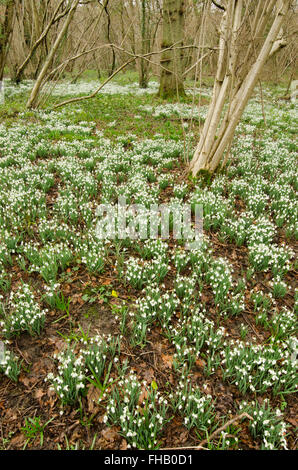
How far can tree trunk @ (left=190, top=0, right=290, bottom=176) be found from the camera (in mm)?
4508

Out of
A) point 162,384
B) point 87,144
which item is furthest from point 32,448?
point 87,144

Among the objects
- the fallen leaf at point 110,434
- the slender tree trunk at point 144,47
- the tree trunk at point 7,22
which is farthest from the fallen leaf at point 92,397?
the slender tree trunk at point 144,47

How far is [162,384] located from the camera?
2.54 meters

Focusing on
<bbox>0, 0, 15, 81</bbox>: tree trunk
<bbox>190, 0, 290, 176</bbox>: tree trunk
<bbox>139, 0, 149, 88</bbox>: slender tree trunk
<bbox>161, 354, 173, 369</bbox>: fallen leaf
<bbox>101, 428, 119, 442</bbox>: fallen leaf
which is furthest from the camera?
<bbox>139, 0, 149, 88</bbox>: slender tree trunk

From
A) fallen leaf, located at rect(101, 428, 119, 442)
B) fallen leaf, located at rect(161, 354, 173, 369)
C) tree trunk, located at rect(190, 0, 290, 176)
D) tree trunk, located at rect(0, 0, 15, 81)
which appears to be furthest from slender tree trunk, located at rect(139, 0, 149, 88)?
fallen leaf, located at rect(101, 428, 119, 442)

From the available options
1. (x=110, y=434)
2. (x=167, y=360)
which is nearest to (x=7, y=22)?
(x=167, y=360)

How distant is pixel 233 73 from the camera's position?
4992 millimetres

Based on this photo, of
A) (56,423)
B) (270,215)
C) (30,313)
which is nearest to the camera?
(56,423)

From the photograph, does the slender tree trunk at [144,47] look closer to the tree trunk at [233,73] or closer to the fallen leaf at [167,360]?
the tree trunk at [233,73]

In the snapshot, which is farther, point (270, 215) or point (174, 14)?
point (174, 14)

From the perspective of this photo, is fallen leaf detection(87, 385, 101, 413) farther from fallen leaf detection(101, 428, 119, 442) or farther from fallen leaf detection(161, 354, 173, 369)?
fallen leaf detection(161, 354, 173, 369)

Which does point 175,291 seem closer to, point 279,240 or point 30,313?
point 30,313

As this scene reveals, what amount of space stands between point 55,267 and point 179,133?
7.16 meters

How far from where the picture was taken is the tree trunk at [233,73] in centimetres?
451
